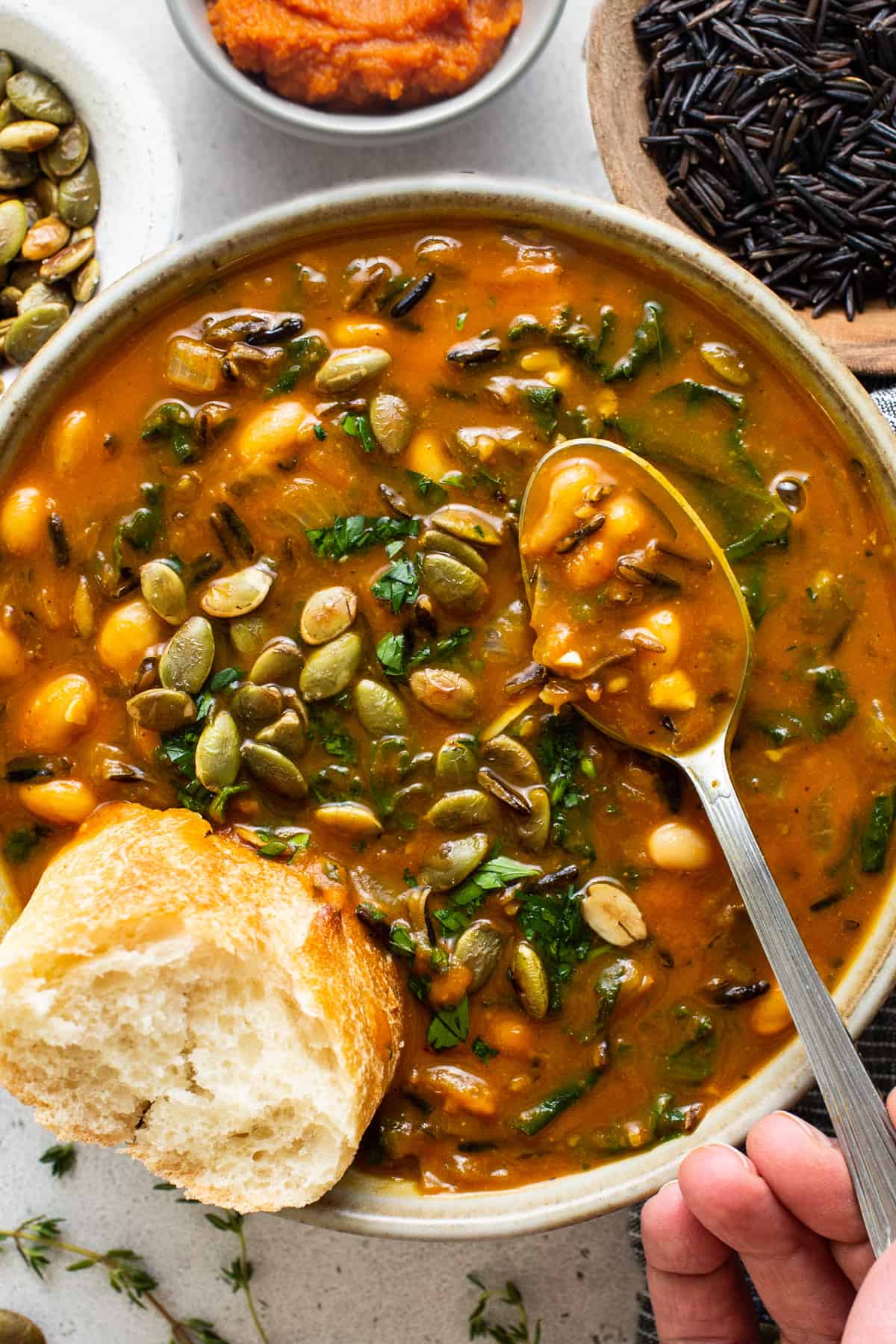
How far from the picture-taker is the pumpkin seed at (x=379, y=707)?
281 centimetres

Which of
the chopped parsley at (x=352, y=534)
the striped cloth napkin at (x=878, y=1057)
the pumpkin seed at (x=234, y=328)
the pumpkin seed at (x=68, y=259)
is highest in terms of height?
the pumpkin seed at (x=68, y=259)

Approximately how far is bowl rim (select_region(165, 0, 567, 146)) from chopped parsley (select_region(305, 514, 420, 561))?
3.42 feet

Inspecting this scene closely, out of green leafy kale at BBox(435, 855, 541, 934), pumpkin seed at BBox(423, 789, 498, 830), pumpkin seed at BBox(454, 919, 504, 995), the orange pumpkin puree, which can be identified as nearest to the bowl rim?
the orange pumpkin puree

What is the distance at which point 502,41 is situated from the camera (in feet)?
10.6

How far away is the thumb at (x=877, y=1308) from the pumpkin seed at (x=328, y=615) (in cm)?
164

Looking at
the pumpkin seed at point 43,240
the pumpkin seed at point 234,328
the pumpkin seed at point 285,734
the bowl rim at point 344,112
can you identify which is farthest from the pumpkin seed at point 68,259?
the pumpkin seed at point 285,734

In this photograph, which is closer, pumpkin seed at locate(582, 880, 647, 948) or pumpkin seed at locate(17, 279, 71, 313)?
pumpkin seed at locate(582, 880, 647, 948)

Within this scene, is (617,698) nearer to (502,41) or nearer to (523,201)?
(523,201)

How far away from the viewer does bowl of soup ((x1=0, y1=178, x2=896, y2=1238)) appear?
9.25 feet

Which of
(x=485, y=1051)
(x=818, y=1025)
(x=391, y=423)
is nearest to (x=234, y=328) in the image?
(x=391, y=423)

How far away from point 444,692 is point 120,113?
1.75 meters

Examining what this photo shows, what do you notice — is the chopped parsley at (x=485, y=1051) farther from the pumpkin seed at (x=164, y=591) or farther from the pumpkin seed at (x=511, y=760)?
the pumpkin seed at (x=164, y=591)

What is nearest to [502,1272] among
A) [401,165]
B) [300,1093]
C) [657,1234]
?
[657,1234]

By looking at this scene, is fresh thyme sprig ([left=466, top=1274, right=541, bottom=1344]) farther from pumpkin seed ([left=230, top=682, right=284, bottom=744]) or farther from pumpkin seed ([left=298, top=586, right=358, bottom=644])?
pumpkin seed ([left=298, top=586, right=358, bottom=644])
